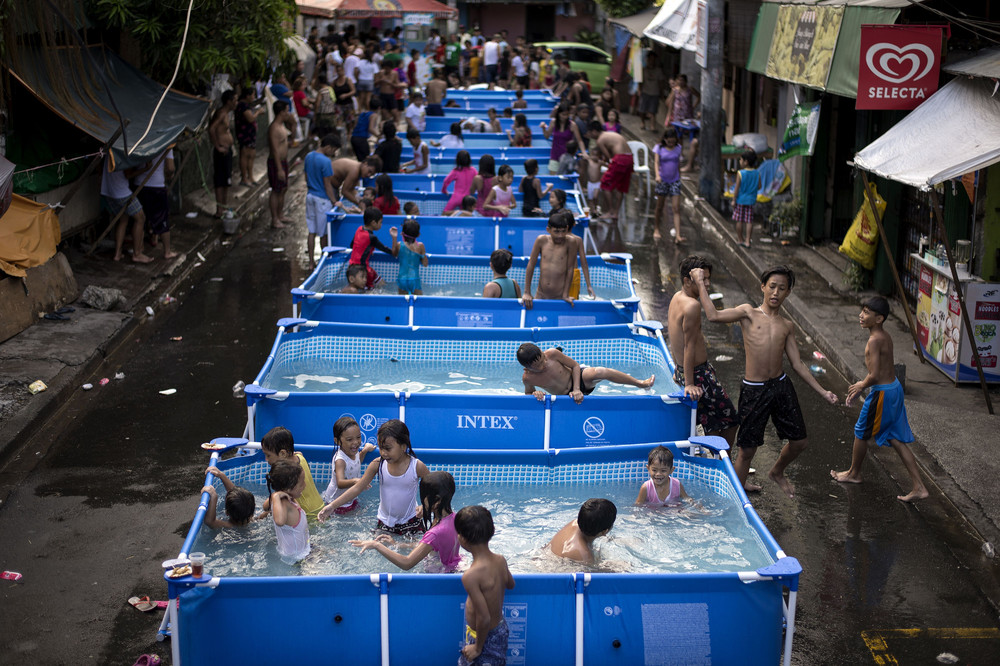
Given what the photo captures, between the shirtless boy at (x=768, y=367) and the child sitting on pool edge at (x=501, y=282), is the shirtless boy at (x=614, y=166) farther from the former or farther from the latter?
the shirtless boy at (x=768, y=367)

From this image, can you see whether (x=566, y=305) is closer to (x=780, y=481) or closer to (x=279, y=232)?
(x=780, y=481)

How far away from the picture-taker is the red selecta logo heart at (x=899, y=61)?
970 centimetres

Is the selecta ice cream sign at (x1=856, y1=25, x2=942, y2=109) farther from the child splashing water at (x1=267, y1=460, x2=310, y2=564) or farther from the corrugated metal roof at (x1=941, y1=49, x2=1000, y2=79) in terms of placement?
the child splashing water at (x1=267, y1=460, x2=310, y2=564)

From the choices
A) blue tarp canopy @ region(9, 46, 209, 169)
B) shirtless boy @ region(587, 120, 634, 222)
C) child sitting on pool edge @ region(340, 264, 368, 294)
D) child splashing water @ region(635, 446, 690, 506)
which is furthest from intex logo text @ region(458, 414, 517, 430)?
shirtless boy @ region(587, 120, 634, 222)

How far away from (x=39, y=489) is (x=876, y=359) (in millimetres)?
6351

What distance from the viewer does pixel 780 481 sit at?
7.90m

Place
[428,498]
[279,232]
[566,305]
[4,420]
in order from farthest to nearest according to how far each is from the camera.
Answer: [279,232] → [566,305] → [4,420] → [428,498]

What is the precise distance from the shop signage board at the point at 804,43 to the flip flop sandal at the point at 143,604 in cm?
906

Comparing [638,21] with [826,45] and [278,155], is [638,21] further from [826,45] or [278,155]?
[826,45]

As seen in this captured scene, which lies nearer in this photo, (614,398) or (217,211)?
(614,398)

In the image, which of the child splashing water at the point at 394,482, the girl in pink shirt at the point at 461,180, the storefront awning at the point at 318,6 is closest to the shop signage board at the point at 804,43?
the girl in pink shirt at the point at 461,180

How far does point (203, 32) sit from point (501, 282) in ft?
20.8

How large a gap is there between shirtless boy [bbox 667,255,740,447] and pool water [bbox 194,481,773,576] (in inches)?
32.3

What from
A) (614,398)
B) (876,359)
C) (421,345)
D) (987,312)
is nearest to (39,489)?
(421,345)
